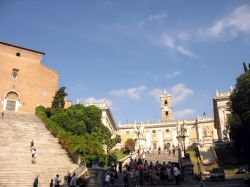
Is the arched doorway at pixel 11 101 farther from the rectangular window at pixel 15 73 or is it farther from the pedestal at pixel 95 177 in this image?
the pedestal at pixel 95 177

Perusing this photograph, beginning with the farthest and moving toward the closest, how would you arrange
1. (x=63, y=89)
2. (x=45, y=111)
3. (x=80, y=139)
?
(x=63, y=89), (x=45, y=111), (x=80, y=139)

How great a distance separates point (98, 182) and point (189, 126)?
6513 cm

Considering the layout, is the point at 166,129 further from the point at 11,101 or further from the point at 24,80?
the point at 11,101

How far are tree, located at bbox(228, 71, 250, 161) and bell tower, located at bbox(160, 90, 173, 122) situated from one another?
53.7 m

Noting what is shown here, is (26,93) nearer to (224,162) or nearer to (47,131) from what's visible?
(47,131)

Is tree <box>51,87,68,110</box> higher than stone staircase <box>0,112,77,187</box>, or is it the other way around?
tree <box>51,87,68,110</box>

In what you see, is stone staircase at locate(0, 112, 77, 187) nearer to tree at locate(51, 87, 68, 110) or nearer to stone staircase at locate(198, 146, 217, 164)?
tree at locate(51, 87, 68, 110)

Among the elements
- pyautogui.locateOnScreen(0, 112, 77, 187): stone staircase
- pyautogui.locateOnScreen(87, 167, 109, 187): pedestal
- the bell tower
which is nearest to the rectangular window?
pyautogui.locateOnScreen(0, 112, 77, 187): stone staircase

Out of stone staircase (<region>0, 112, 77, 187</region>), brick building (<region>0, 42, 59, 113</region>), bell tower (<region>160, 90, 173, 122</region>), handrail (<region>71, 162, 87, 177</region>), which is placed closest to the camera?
stone staircase (<region>0, 112, 77, 187</region>)

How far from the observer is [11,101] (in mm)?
42688

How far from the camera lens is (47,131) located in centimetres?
3164

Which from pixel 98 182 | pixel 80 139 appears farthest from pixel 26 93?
pixel 98 182

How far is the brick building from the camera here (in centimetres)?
4284

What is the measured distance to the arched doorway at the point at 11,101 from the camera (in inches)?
1655
